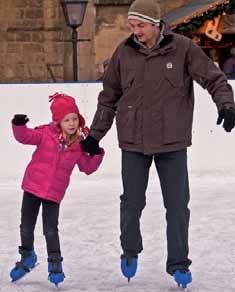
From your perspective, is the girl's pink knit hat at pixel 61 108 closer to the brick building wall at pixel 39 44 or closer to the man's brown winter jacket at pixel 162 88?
the man's brown winter jacket at pixel 162 88

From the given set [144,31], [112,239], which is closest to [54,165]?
[144,31]

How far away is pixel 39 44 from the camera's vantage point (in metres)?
17.7

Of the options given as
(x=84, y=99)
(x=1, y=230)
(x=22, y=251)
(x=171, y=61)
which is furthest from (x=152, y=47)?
(x=84, y=99)

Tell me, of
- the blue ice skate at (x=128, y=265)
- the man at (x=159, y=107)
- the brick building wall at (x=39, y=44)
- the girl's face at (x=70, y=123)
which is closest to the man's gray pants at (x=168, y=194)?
the man at (x=159, y=107)

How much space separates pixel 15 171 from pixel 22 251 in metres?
3.96

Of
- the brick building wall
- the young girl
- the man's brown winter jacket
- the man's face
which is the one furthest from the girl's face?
the brick building wall

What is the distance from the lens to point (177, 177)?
388cm

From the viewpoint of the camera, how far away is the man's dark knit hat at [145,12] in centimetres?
379

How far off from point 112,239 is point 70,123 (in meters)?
1.40

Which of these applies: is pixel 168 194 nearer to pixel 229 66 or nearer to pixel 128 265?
pixel 128 265

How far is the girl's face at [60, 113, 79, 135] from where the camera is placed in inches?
157

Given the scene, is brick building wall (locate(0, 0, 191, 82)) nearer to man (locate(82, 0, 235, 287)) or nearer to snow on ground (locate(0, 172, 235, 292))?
snow on ground (locate(0, 172, 235, 292))

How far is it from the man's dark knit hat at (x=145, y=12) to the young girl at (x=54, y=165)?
0.49 meters

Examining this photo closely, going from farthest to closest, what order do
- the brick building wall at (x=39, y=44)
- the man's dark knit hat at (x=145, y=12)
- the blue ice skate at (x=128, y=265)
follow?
the brick building wall at (x=39, y=44) < the blue ice skate at (x=128, y=265) < the man's dark knit hat at (x=145, y=12)
